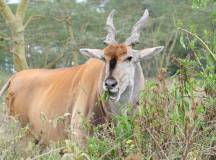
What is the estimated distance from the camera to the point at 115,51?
5148 millimetres

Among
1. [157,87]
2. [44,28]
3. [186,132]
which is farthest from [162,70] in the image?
[44,28]

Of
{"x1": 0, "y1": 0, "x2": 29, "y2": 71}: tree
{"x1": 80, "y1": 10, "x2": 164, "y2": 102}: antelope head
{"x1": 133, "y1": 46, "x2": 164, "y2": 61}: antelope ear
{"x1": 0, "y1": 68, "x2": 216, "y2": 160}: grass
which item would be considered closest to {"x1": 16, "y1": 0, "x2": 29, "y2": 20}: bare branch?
{"x1": 0, "y1": 0, "x2": 29, "y2": 71}: tree

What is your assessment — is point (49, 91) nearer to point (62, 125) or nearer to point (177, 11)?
point (62, 125)

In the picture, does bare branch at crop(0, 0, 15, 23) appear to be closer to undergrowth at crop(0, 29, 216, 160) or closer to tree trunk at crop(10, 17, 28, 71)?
tree trunk at crop(10, 17, 28, 71)

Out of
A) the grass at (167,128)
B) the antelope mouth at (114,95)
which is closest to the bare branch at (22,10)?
the antelope mouth at (114,95)

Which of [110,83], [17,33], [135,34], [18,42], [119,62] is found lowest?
[18,42]

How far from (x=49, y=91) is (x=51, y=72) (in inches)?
15.1

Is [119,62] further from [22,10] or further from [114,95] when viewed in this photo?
[22,10]

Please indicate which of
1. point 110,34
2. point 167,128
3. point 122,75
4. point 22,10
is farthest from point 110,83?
point 22,10

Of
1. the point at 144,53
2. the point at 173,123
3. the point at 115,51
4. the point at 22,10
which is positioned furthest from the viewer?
the point at 22,10

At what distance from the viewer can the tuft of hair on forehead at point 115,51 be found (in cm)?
513

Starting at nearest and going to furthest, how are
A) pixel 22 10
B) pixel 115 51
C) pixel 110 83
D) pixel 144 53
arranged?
1. pixel 110 83
2. pixel 115 51
3. pixel 144 53
4. pixel 22 10

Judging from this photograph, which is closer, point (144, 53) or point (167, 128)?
point (167, 128)

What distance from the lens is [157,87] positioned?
149 inches
